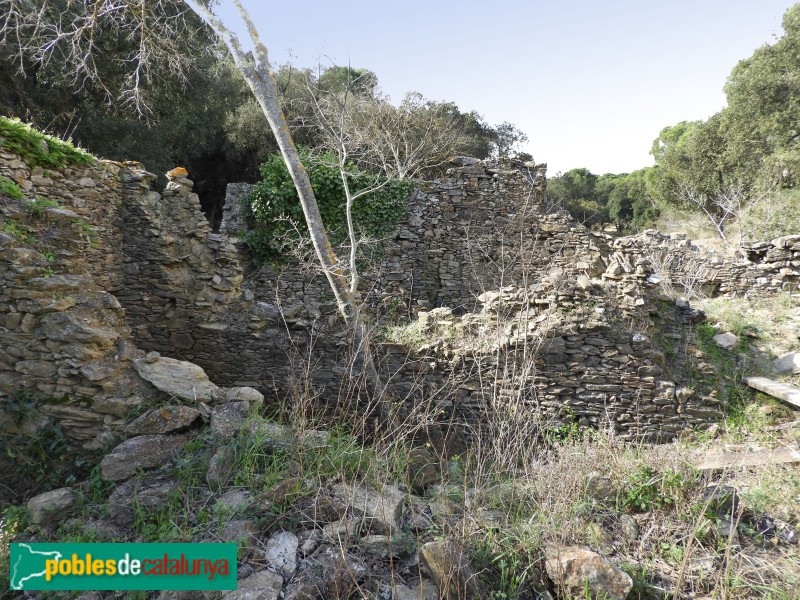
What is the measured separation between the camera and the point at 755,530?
3072mm

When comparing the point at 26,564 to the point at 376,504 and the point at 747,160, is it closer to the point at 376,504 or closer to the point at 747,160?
the point at 376,504

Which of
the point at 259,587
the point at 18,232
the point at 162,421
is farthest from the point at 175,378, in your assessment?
the point at 259,587

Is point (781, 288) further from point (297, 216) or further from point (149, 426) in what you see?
point (149, 426)

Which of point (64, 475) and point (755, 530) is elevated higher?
point (64, 475)

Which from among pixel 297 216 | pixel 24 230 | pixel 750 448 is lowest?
pixel 750 448

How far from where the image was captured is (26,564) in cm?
239

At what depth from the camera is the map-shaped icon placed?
233cm

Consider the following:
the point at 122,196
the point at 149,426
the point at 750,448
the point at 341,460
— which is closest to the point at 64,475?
the point at 149,426

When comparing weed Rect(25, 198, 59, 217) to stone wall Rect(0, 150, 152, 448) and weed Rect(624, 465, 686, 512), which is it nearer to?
stone wall Rect(0, 150, 152, 448)

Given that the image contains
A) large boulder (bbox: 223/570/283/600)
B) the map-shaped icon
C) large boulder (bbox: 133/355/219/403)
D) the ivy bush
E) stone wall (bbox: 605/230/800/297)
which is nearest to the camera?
large boulder (bbox: 223/570/283/600)

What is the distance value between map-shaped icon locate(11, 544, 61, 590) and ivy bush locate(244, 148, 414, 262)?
20.5 ft

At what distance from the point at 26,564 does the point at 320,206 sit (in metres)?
7.23

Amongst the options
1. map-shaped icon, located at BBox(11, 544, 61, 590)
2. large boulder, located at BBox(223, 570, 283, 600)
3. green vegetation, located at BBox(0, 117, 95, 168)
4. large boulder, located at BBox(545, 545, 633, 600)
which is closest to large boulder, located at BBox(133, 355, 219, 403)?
map-shaped icon, located at BBox(11, 544, 61, 590)

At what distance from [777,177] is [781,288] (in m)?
9.04
